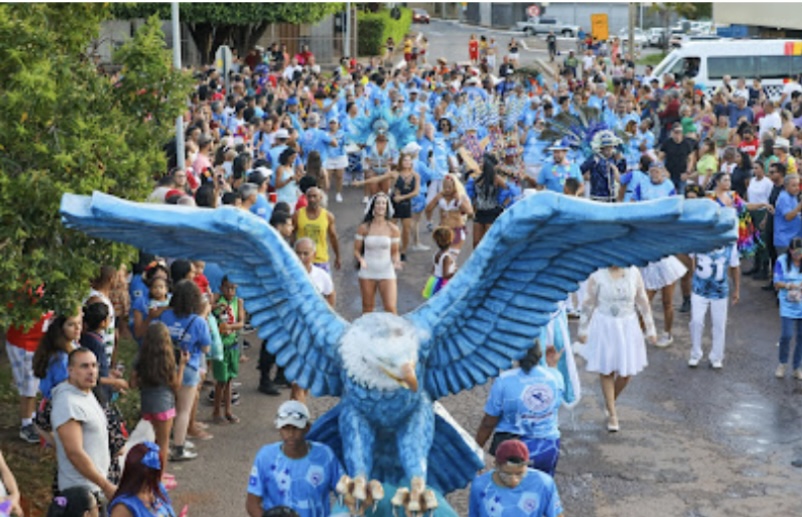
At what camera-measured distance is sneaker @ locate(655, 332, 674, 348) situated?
1408 cm

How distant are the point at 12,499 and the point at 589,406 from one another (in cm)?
622

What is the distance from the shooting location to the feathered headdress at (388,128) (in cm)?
1964

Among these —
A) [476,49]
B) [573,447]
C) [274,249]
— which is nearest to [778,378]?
[573,447]

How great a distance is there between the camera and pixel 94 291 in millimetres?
10523

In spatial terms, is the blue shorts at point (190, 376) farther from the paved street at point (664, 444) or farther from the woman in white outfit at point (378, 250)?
the woman in white outfit at point (378, 250)

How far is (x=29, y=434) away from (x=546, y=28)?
59.5 meters

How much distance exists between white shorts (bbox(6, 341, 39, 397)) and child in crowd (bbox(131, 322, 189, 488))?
1087mm

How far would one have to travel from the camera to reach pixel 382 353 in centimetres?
643

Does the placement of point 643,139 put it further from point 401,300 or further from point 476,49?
point 476,49

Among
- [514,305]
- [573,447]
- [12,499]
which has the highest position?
[514,305]

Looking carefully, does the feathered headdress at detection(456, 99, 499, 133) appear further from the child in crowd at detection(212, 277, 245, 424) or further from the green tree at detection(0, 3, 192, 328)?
the green tree at detection(0, 3, 192, 328)

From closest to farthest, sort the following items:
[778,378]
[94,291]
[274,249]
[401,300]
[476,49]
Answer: [274,249] < [94,291] < [778,378] < [401,300] < [476,49]

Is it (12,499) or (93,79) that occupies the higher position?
(93,79)

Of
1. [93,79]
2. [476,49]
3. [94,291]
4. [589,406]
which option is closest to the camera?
[93,79]
